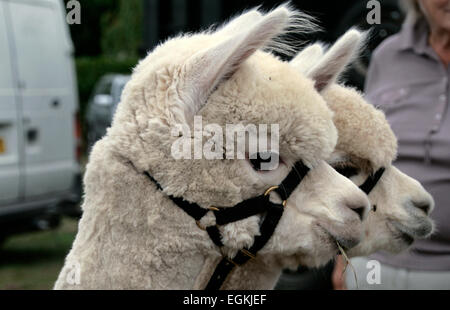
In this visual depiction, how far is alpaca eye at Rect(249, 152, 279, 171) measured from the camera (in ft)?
6.68

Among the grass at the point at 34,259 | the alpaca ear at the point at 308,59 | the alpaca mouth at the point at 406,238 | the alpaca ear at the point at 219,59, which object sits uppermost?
the alpaca ear at the point at 219,59

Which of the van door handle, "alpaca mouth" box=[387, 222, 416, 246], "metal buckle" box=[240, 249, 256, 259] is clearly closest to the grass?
the van door handle

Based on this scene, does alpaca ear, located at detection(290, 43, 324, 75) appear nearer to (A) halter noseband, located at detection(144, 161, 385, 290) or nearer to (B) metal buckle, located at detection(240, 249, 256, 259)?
(A) halter noseband, located at detection(144, 161, 385, 290)

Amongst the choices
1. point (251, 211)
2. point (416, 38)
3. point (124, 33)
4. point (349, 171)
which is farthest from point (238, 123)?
point (124, 33)

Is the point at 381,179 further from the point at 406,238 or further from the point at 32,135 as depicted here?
the point at 32,135

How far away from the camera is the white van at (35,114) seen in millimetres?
6359

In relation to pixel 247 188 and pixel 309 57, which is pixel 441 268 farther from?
pixel 247 188

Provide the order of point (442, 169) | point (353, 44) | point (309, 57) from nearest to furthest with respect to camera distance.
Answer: point (353, 44), point (309, 57), point (442, 169)

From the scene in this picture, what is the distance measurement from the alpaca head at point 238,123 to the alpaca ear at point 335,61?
1.10 ft

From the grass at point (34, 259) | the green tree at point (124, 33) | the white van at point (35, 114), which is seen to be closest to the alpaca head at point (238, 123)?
the grass at point (34, 259)

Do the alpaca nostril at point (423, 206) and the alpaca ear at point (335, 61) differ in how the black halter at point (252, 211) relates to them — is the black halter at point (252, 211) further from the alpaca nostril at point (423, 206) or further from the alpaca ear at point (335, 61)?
the alpaca nostril at point (423, 206)
